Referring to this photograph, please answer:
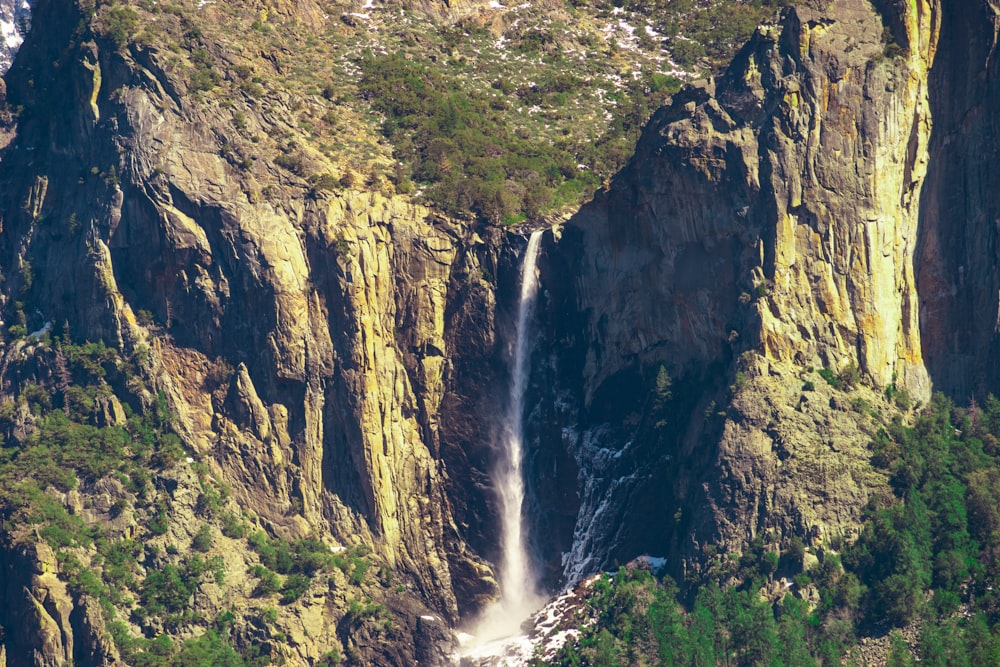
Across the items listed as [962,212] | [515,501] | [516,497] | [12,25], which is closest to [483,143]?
[516,497]

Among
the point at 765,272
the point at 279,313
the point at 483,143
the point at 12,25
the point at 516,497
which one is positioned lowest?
the point at 516,497

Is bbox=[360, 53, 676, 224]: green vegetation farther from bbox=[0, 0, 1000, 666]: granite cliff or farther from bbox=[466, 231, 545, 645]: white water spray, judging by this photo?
bbox=[466, 231, 545, 645]: white water spray

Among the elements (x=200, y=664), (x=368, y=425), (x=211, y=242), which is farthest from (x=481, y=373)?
(x=200, y=664)

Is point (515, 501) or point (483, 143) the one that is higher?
point (483, 143)

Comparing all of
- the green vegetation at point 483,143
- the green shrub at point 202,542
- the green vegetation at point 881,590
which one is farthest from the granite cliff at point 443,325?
the green vegetation at point 483,143

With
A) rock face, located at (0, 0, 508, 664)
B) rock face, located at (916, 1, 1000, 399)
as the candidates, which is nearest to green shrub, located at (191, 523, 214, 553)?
rock face, located at (0, 0, 508, 664)

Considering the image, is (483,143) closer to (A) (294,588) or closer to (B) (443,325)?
(B) (443,325)

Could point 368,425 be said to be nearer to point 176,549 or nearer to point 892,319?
point 176,549
